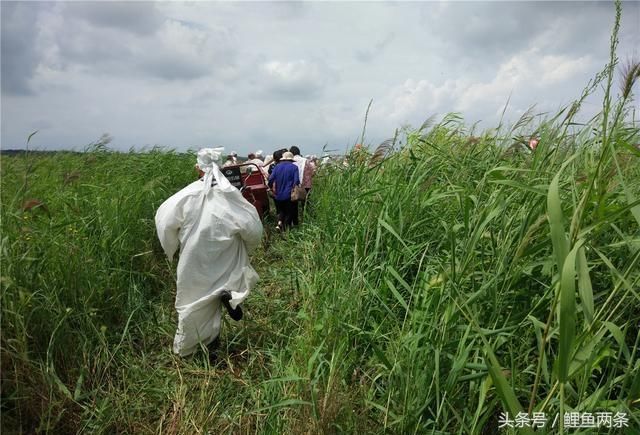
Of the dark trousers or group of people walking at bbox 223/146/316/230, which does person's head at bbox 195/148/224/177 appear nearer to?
group of people walking at bbox 223/146/316/230

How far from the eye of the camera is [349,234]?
3295 millimetres

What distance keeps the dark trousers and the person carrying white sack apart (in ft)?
11.3

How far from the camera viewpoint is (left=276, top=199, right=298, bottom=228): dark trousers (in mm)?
6754

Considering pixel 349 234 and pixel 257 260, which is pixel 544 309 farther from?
pixel 257 260

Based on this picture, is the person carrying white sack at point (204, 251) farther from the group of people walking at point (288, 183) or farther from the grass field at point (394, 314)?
the group of people walking at point (288, 183)

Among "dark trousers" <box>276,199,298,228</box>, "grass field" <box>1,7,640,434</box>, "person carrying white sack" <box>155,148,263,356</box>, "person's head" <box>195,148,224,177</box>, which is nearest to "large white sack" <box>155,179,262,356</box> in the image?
"person carrying white sack" <box>155,148,263,356</box>

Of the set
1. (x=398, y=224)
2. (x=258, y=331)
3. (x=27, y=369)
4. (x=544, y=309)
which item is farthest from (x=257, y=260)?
(x=544, y=309)

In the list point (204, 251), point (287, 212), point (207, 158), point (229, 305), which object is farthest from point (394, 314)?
point (287, 212)

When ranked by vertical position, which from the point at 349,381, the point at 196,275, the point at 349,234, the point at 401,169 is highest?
the point at 401,169

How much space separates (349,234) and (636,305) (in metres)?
1.83

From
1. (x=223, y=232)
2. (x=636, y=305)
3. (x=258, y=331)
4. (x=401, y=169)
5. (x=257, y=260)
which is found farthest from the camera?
(x=257, y=260)

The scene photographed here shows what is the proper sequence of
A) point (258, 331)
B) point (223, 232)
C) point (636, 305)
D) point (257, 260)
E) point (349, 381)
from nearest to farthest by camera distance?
point (636, 305), point (349, 381), point (223, 232), point (258, 331), point (257, 260)

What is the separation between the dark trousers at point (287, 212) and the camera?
22.2 ft

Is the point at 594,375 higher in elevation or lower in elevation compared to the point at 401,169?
lower
